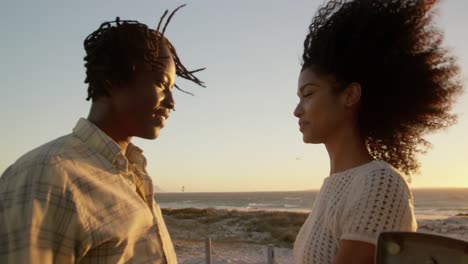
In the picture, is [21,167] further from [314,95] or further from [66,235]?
[314,95]

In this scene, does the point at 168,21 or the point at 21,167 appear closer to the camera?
the point at 21,167

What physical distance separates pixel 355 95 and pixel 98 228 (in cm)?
143

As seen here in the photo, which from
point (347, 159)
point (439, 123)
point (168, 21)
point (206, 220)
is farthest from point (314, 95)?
point (206, 220)

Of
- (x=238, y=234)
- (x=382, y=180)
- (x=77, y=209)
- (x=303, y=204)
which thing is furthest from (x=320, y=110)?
(x=303, y=204)

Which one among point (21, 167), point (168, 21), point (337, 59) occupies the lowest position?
point (21, 167)

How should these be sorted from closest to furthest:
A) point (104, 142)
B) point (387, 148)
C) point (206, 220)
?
point (104, 142)
point (387, 148)
point (206, 220)

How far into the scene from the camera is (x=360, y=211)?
201 cm

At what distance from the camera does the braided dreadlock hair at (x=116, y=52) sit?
2.34 metres

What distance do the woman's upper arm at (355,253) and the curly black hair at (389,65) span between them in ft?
2.45

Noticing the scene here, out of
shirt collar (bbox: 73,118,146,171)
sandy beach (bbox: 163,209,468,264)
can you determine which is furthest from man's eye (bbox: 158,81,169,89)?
sandy beach (bbox: 163,209,468,264)

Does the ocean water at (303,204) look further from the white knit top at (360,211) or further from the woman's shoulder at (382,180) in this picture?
the woman's shoulder at (382,180)

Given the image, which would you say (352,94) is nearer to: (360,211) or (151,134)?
(360,211)

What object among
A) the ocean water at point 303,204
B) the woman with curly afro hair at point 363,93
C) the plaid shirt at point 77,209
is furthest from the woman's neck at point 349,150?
the ocean water at point 303,204

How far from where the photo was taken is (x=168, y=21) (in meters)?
2.63
